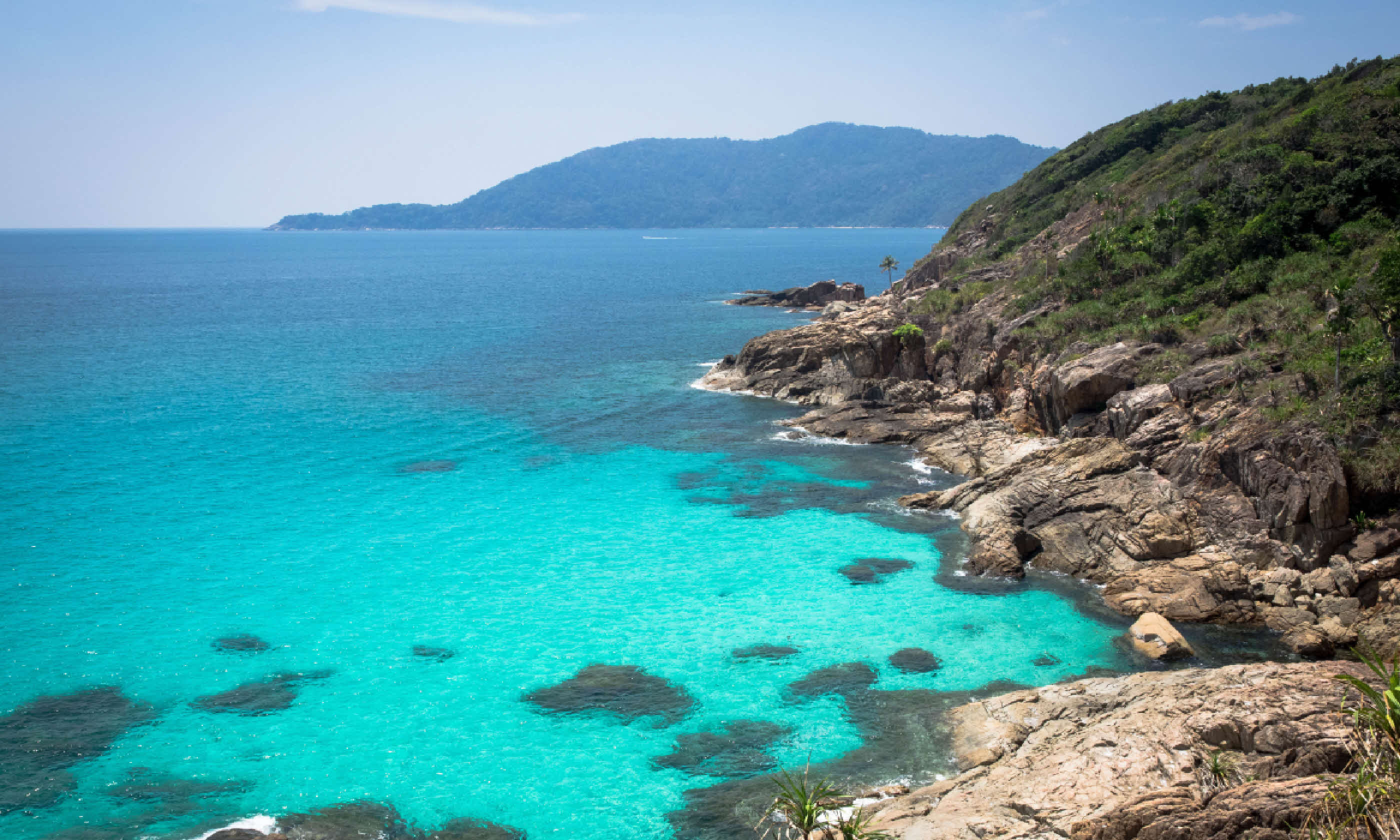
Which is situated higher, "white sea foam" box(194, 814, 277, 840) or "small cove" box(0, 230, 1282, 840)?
"small cove" box(0, 230, 1282, 840)

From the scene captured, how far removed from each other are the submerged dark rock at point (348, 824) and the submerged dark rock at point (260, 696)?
5.62 metres

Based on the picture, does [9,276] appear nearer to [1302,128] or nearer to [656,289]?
[656,289]

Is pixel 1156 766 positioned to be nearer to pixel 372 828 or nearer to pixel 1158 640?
pixel 1158 640

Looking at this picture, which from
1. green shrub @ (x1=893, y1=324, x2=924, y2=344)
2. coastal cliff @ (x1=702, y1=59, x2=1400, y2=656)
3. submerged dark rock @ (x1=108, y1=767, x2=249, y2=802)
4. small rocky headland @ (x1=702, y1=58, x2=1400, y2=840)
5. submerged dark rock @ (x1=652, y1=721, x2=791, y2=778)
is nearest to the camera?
small rocky headland @ (x1=702, y1=58, x2=1400, y2=840)

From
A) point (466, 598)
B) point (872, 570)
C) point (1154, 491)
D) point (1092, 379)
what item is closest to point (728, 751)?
point (872, 570)

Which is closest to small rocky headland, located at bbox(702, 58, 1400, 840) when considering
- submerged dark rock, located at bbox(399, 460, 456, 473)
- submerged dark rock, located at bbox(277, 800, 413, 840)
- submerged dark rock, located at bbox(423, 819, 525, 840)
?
submerged dark rock, located at bbox(423, 819, 525, 840)

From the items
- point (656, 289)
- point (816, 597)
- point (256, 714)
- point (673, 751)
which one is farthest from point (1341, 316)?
point (656, 289)

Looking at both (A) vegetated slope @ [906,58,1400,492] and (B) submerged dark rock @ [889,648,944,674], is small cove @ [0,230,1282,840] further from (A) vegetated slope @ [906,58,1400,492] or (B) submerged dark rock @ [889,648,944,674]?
(A) vegetated slope @ [906,58,1400,492]

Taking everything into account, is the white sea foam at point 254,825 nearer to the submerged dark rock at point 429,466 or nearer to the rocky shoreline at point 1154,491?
the rocky shoreline at point 1154,491

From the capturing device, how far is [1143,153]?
8119 cm

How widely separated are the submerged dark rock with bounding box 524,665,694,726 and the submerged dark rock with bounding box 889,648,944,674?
22.3ft

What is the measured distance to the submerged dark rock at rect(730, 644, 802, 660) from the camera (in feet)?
94.8

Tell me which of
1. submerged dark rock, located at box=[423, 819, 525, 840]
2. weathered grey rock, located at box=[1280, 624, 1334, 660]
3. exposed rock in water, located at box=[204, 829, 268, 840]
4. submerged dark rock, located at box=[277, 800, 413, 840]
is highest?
weathered grey rock, located at box=[1280, 624, 1334, 660]

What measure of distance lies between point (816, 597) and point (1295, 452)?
17.6 m
